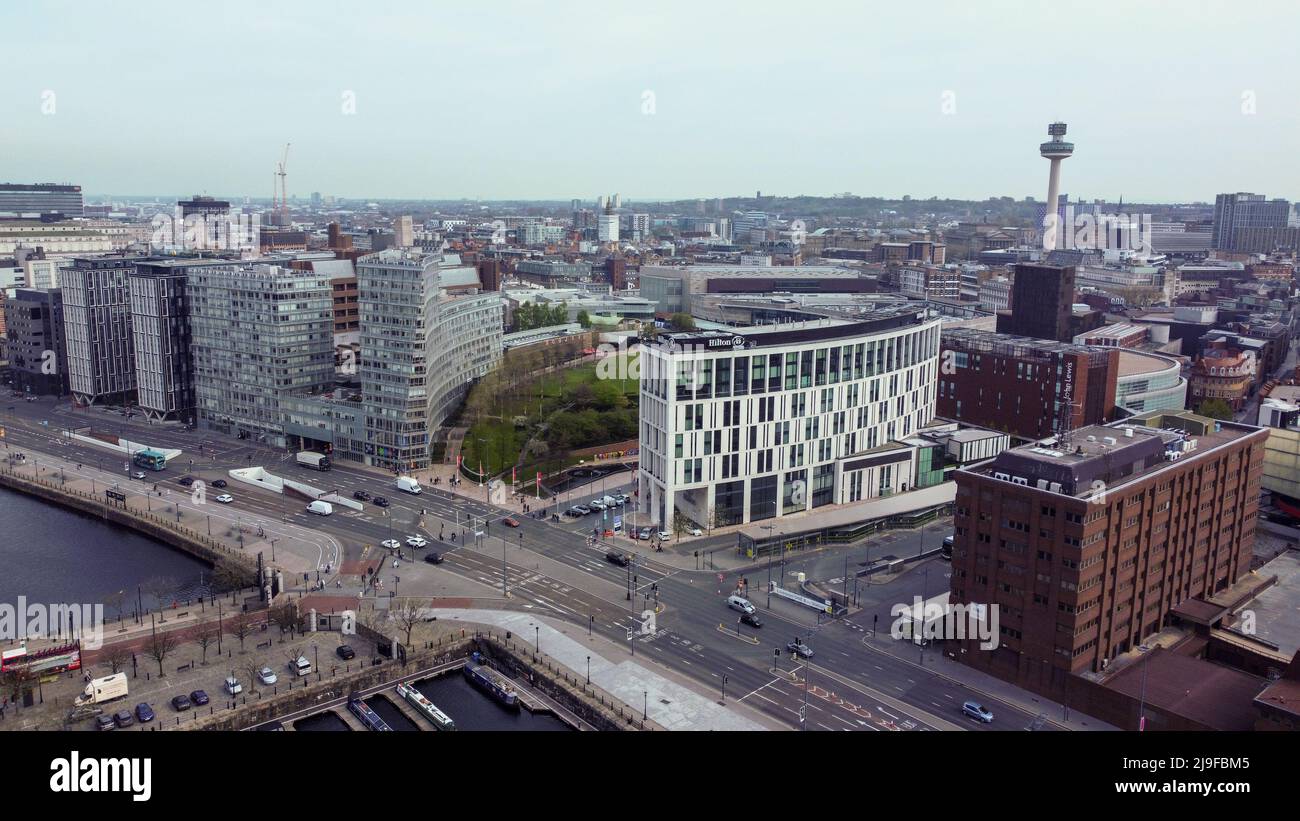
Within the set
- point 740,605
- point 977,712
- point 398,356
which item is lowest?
point 977,712

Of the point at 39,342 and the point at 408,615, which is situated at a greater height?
the point at 39,342

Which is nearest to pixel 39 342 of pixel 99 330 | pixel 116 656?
pixel 99 330

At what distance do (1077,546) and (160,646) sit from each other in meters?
39.3

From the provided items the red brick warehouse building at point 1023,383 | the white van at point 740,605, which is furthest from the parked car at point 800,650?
the red brick warehouse building at point 1023,383

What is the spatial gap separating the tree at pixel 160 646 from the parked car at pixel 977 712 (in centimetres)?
3355

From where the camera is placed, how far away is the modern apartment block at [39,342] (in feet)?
318

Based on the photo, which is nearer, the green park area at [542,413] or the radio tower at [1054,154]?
the green park area at [542,413]

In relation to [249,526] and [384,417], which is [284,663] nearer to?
[249,526]

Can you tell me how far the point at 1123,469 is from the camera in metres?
42.3

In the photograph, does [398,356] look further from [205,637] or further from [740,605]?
[740,605]

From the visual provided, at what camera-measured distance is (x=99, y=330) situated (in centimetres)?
9212

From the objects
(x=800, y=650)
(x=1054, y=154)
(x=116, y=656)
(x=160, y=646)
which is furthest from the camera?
(x=1054, y=154)

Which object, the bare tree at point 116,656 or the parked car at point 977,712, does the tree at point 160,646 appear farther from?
the parked car at point 977,712

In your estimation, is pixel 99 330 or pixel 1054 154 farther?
pixel 1054 154
